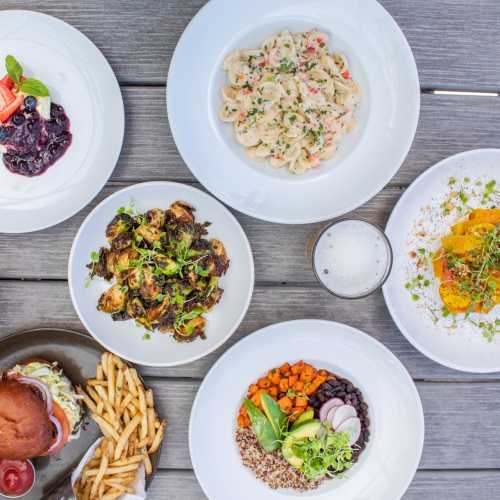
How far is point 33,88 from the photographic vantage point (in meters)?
1.54

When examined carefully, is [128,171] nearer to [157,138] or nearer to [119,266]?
[157,138]

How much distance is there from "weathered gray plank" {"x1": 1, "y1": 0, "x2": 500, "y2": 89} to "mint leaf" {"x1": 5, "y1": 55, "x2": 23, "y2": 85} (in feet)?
0.79

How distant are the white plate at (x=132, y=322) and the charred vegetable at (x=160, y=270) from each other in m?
0.05

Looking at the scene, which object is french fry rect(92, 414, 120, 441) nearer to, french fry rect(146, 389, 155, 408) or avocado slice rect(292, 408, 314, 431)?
french fry rect(146, 389, 155, 408)

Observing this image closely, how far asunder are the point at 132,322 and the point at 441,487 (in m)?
1.23

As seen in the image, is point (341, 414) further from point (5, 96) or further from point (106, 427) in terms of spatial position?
point (5, 96)

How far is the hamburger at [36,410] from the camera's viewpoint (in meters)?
1.48

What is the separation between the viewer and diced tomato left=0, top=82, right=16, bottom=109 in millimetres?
1567

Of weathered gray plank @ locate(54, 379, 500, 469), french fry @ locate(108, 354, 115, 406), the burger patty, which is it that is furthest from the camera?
weathered gray plank @ locate(54, 379, 500, 469)

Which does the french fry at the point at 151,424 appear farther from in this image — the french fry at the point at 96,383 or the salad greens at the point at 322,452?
the salad greens at the point at 322,452

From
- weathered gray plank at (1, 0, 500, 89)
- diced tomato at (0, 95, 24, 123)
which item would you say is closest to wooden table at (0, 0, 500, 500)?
weathered gray plank at (1, 0, 500, 89)

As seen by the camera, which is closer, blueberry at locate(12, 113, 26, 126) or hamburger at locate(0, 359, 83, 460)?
hamburger at locate(0, 359, 83, 460)

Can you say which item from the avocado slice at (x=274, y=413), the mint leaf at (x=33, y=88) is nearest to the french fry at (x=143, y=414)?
the avocado slice at (x=274, y=413)

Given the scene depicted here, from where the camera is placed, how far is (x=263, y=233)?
175 cm
